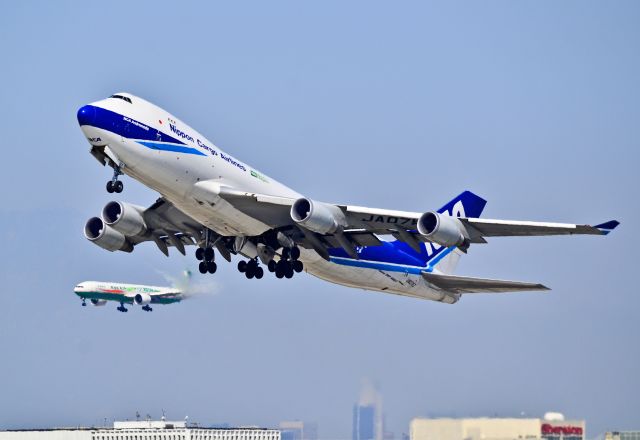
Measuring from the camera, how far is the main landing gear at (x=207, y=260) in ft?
167

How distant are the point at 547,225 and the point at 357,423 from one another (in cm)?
2371

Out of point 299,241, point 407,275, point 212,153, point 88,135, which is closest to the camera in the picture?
point 88,135

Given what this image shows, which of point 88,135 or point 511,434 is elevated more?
point 88,135

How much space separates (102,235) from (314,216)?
11.0 metres

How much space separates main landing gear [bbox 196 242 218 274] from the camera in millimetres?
50969

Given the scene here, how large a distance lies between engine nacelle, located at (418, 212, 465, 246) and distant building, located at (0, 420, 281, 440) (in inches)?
2040

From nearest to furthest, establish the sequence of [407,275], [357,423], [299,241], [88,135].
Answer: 1. [88,135]
2. [299,241]
3. [407,275]
4. [357,423]

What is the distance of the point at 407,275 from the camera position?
5500 cm

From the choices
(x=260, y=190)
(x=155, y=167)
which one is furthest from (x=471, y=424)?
(x=155, y=167)

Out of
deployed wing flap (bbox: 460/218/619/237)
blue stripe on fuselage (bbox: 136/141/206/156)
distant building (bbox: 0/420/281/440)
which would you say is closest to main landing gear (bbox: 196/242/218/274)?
blue stripe on fuselage (bbox: 136/141/206/156)

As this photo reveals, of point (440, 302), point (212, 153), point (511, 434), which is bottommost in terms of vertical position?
point (511, 434)

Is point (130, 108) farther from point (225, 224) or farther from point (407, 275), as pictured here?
point (407, 275)

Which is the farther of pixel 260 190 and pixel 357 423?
pixel 357 423

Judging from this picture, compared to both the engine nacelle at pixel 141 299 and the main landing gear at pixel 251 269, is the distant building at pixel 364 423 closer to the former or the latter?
the main landing gear at pixel 251 269
